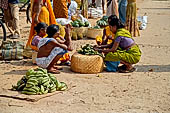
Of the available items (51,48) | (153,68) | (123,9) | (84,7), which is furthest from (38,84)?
(84,7)

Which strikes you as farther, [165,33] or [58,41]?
[165,33]

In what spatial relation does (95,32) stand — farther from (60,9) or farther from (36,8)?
(36,8)

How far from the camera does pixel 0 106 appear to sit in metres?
4.79

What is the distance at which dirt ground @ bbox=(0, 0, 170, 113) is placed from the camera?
481cm

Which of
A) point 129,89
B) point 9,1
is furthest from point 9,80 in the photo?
point 9,1

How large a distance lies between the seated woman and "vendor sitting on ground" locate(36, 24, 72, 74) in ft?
2.59

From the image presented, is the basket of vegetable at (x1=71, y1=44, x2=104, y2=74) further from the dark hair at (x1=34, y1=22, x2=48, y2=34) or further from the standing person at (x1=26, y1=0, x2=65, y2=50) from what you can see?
the standing person at (x1=26, y1=0, x2=65, y2=50)

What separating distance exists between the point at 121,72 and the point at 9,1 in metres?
4.74

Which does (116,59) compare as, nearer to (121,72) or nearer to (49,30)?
(121,72)

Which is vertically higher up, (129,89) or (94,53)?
(94,53)

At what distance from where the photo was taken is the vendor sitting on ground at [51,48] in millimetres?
6422

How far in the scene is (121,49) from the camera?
6.85 m

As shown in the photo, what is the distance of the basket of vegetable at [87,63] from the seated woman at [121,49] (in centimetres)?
22

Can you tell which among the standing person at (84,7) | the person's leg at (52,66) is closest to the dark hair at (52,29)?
the person's leg at (52,66)
